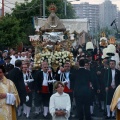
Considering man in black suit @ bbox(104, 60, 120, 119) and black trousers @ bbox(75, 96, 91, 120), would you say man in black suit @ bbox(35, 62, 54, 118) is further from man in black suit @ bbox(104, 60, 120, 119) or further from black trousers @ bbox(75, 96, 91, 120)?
black trousers @ bbox(75, 96, 91, 120)

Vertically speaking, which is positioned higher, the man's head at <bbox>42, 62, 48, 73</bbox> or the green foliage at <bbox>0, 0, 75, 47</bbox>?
the green foliage at <bbox>0, 0, 75, 47</bbox>

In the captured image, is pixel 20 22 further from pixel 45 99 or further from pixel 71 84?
pixel 71 84

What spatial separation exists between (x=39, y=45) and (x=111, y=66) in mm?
5308

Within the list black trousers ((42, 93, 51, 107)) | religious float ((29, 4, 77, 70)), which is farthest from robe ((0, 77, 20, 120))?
religious float ((29, 4, 77, 70))

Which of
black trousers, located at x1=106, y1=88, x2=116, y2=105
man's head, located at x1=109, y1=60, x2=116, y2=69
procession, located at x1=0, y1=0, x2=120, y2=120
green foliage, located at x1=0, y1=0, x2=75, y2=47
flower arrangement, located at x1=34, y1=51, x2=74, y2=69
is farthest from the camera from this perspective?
green foliage, located at x1=0, y1=0, x2=75, y2=47

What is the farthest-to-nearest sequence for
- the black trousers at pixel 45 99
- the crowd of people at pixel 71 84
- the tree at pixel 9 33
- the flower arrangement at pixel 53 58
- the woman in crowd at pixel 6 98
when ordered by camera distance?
the tree at pixel 9 33, the flower arrangement at pixel 53 58, the black trousers at pixel 45 99, the crowd of people at pixel 71 84, the woman in crowd at pixel 6 98

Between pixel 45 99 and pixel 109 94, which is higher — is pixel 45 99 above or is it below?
below

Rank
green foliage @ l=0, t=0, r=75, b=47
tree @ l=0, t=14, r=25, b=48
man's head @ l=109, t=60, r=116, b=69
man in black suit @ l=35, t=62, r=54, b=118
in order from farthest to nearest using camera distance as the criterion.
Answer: green foliage @ l=0, t=0, r=75, b=47, tree @ l=0, t=14, r=25, b=48, man in black suit @ l=35, t=62, r=54, b=118, man's head @ l=109, t=60, r=116, b=69

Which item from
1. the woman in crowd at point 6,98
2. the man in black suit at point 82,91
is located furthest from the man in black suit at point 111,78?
the woman in crowd at point 6,98

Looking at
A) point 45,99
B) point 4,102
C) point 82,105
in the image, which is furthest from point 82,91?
point 4,102

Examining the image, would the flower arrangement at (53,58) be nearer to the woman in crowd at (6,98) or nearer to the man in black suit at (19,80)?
the man in black suit at (19,80)

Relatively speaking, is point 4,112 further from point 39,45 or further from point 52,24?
point 52,24

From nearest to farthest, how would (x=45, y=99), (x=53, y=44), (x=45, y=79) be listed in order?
(x=45, y=79)
(x=45, y=99)
(x=53, y=44)

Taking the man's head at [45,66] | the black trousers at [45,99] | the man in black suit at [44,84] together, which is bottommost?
the black trousers at [45,99]
